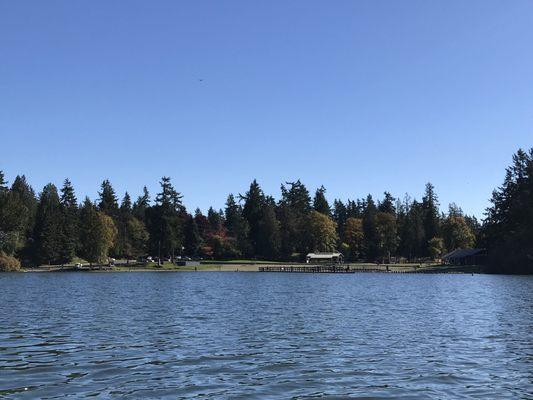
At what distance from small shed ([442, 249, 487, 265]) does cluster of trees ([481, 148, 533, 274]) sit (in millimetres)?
7063

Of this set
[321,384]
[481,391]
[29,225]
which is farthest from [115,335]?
[29,225]

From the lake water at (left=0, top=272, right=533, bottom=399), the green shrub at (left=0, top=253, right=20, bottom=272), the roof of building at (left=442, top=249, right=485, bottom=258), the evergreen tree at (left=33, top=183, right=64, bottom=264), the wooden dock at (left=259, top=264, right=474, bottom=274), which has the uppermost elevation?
the evergreen tree at (left=33, top=183, right=64, bottom=264)

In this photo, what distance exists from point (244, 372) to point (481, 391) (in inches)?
322

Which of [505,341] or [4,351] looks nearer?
[4,351]

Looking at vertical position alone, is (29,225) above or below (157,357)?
above

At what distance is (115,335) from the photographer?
3003 centimetres

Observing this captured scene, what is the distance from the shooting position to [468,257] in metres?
167

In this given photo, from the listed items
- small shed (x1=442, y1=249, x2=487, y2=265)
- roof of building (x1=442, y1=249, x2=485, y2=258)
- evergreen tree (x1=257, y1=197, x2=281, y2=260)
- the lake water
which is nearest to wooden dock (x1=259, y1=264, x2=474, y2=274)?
small shed (x1=442, y1=249, x2=487, y2=265)

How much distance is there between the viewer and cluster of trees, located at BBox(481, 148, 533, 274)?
128125 millimetres

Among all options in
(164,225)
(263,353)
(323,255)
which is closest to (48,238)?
(164,225)

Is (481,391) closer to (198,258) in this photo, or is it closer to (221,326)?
(221,326)

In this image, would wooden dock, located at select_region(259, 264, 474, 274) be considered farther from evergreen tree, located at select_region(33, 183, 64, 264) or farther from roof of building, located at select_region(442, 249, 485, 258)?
evergreen tree, located at select_region(33, 183, 64, 264)

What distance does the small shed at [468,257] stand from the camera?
162500 millimetres

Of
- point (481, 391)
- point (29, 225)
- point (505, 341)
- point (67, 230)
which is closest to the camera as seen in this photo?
point (481, 391)
